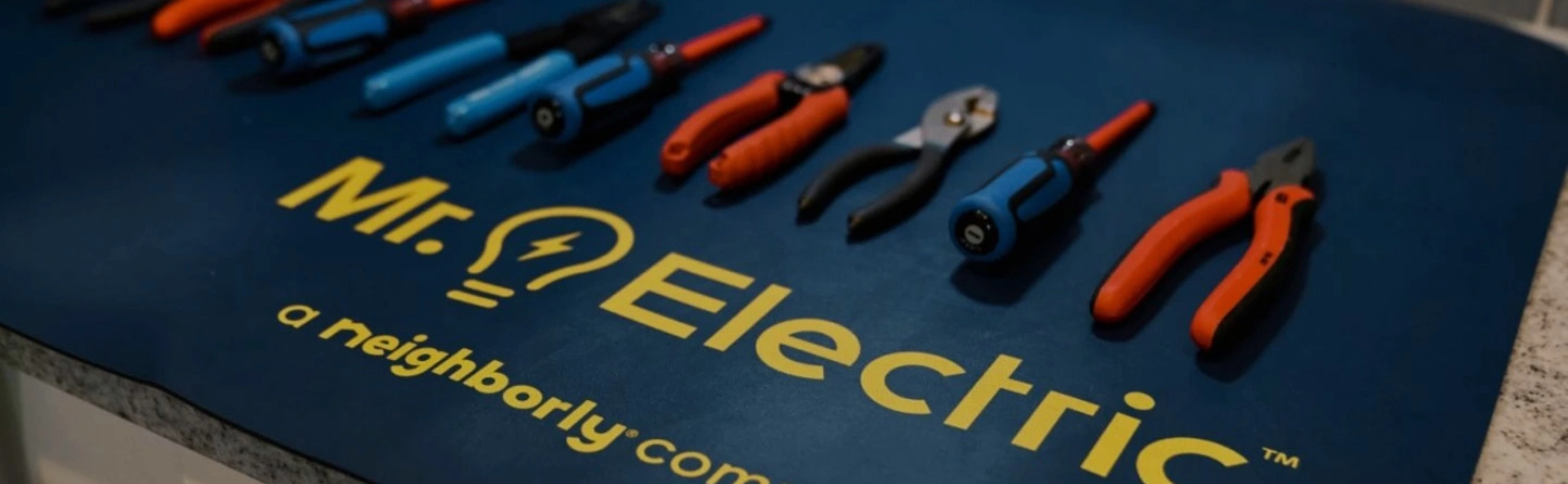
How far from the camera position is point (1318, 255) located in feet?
2.58

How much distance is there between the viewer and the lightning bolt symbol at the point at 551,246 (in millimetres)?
793

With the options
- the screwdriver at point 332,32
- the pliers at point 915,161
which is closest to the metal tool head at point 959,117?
the pliers at point 915,161

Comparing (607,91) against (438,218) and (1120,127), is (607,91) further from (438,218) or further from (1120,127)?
(1120,127)

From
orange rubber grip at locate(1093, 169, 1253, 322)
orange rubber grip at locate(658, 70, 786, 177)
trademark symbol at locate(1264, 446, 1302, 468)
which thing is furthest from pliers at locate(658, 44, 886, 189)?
trademark symbol at locate(1264, 446, 1302, 468)

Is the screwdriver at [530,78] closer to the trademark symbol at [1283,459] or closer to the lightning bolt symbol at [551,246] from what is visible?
the lightning bolt symbol at [551,246]

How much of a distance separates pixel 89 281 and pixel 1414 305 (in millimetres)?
635

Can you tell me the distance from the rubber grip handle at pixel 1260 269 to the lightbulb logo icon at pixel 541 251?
0.29m

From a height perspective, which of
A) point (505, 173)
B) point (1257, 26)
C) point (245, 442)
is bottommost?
point (245, 442)

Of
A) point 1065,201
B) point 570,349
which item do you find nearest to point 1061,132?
point 1065,201

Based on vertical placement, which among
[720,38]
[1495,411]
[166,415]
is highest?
[720,38]

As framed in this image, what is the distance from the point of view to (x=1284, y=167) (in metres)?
0.84

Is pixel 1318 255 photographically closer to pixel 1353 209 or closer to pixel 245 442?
pixel 1353 209

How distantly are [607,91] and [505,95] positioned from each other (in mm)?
74

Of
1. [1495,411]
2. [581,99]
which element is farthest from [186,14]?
[1495,411]
